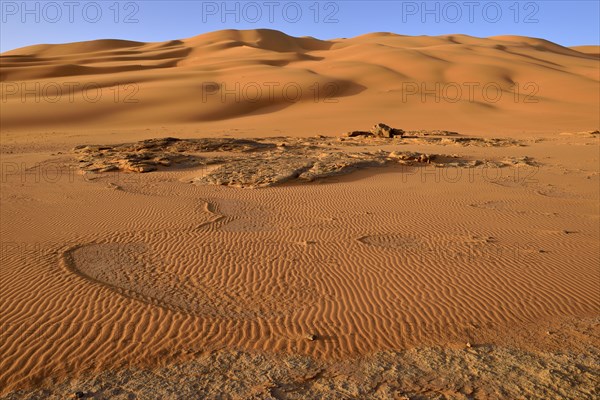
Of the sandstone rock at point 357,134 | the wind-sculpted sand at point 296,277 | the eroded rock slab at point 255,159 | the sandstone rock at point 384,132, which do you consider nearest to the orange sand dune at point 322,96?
the sandstone rock at point 357,134

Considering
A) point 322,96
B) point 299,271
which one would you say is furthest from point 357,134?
point 299,271

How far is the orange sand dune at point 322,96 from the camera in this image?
3291 centimetres

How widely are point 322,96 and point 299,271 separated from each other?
35.3 m

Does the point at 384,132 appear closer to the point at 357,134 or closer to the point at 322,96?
the point at 357,134

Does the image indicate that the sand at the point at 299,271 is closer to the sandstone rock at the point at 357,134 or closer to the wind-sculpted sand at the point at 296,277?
the wind-sculpted sand at the point at 296,277

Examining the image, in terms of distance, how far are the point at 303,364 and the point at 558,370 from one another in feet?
9.02

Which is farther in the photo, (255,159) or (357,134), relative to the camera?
(357,134)

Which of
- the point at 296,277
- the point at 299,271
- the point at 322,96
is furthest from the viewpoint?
the point at 322,96

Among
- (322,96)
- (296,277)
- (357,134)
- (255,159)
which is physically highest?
(322,96)

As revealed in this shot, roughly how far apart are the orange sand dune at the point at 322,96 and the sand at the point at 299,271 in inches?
507

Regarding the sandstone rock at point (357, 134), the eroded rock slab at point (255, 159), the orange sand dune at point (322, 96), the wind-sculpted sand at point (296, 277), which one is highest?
the orange sand dune at point (322, 96)

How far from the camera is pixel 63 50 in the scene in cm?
8725

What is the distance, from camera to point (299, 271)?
765 cm

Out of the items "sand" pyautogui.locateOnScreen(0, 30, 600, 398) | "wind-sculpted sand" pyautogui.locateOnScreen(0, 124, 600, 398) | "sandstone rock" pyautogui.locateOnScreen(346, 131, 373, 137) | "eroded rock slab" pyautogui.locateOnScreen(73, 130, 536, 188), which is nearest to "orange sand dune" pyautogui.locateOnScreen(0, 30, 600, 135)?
"sandstone rock" pyautogui.locateOnScreen(346, 131, 373, 137)
